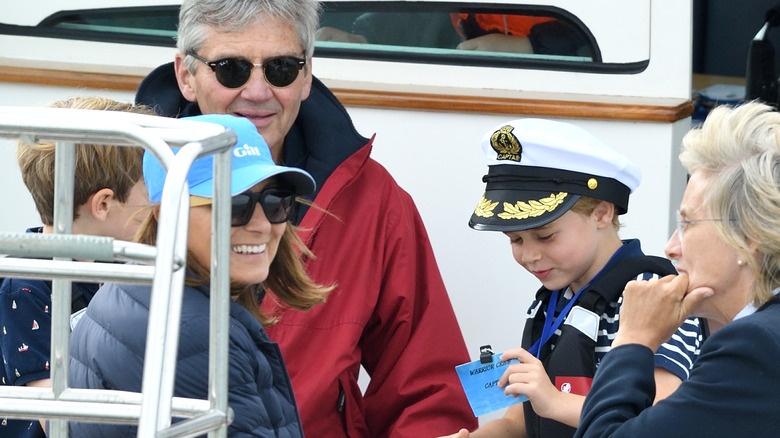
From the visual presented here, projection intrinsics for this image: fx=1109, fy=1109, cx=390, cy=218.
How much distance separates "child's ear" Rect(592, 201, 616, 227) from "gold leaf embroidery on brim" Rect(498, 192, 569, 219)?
0.08 meters

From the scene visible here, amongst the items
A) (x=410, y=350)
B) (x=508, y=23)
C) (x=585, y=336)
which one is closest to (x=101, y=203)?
(x=410, y=350)

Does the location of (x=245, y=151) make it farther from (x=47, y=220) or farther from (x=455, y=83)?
(x=455, y=83)

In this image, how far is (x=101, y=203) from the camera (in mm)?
2193

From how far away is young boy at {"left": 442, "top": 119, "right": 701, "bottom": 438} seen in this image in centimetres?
218

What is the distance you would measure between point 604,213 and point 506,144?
0.87 feet

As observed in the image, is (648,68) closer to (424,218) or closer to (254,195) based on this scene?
(424,218)

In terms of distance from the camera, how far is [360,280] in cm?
266

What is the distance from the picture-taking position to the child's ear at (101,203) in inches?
85.8

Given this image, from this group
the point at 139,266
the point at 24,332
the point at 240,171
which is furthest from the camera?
the point at 24,332

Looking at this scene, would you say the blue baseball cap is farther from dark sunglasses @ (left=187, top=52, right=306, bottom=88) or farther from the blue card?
dark sunglasses @ (left=187, top=52, right=306, bottom=88)

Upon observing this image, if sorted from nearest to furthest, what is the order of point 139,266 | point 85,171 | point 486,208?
point 139,266, point 85,171, point 486,208

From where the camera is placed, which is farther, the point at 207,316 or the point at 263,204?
the point at 263,204

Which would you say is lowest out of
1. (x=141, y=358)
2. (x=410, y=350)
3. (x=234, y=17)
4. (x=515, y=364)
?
(x=410, y=350)

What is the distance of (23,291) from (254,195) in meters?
0.60
